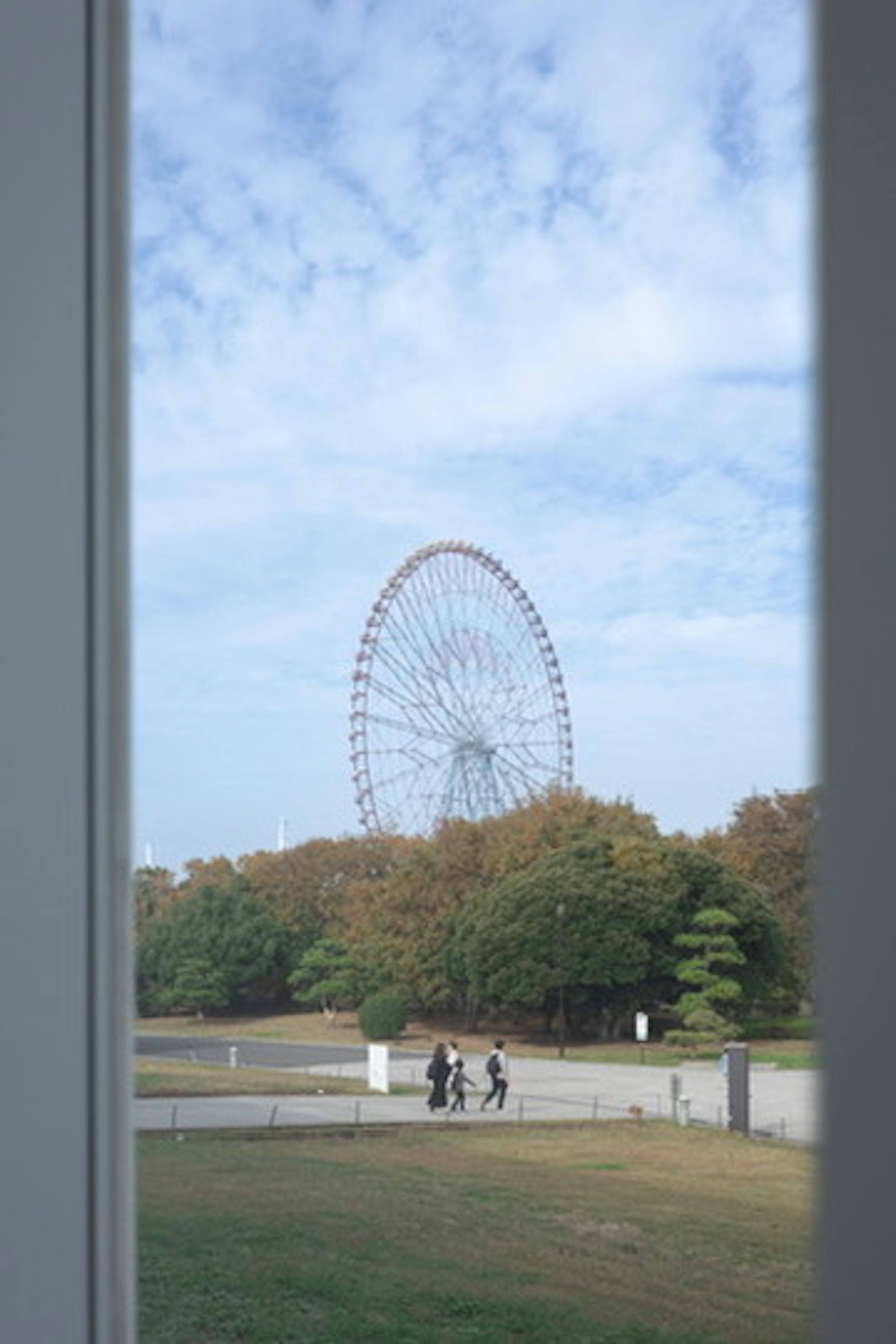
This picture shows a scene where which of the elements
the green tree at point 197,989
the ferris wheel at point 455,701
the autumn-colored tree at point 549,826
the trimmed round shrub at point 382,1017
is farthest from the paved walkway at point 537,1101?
the ferris wheel at point 455,701

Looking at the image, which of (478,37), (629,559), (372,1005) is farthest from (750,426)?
(372,1005)

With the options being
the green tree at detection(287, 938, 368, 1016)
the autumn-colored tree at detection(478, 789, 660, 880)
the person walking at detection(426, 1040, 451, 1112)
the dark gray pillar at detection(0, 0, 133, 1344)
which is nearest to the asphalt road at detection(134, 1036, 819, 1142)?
the person walking at detection(426, 1040, 451, 1112)

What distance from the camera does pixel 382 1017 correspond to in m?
7.05

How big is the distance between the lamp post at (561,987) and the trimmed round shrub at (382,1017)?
2.55ft

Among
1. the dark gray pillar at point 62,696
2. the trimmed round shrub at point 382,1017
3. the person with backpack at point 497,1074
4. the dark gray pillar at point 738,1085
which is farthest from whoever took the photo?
the trimmed round shrub at point 382,1017

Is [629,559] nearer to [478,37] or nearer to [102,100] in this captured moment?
[478,37]

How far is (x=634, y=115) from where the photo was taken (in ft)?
36.7

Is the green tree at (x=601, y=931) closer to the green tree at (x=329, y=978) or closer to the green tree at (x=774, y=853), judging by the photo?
the green tree at (x=774, y=853)

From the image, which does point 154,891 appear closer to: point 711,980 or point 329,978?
point 329,978

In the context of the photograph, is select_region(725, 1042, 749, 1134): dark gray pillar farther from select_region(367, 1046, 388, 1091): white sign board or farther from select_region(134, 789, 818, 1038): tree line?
select_region(367, 1046, 388, 1091): white sign board

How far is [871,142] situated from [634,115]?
1181 centimetres

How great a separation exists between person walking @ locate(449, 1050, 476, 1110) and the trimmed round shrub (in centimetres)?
31

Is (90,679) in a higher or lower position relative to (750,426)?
lower

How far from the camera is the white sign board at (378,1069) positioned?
267 inches
